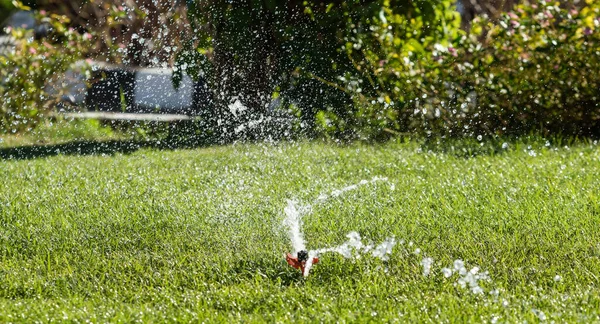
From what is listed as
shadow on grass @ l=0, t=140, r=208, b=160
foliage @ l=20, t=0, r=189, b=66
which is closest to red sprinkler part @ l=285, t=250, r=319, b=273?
shadow on grass @ l=0, t=140, r=208, b=160

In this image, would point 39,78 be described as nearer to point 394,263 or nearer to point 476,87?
point 476,87

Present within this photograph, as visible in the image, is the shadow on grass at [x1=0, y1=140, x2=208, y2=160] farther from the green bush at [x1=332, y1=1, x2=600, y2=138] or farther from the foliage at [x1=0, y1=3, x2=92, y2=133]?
the green bush at [x1=332, y1=1, x2=600, y2=138]

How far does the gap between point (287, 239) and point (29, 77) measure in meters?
4.19

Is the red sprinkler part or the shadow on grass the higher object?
the red sprinkler part

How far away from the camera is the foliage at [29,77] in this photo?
6.76 m

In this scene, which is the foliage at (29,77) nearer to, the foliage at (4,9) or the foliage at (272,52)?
the foliage at (272,52)

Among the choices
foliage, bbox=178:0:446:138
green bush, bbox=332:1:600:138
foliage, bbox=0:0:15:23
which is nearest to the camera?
green bush, bbox=332:1:600:138

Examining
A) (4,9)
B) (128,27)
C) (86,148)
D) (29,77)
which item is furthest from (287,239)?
(4,9)

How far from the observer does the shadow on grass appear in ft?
19.3

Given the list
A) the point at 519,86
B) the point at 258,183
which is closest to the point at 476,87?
the point at 519,86

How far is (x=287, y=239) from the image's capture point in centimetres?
340

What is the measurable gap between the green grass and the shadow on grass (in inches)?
32.6

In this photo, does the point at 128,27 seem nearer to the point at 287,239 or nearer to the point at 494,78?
the point at 494,78

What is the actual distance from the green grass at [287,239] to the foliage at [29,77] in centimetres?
191
